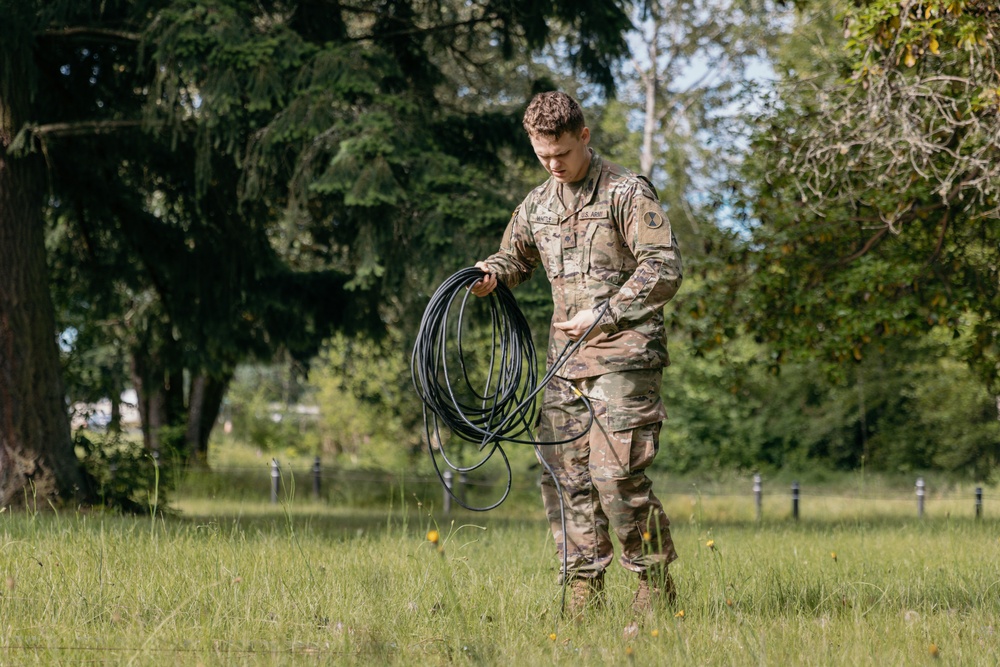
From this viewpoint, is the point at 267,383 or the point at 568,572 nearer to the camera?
the point at 568,572

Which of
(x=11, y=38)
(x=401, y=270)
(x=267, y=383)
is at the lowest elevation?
(x=267, y=383)

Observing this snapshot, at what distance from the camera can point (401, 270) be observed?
358 inches

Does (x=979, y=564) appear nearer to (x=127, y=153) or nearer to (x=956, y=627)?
(x=956, y=627)

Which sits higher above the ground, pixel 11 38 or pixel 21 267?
pixel 11 38

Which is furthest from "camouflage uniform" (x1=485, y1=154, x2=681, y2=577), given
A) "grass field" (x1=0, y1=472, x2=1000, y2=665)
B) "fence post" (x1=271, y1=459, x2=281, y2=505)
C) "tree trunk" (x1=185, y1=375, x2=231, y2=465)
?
"tree trunk" (x1=185, y1=375, x2=231, y2=465)

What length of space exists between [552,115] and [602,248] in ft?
Answer: 1.80

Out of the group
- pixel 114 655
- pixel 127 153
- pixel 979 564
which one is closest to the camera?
pixel 114 655

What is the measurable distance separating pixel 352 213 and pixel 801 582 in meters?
5.35

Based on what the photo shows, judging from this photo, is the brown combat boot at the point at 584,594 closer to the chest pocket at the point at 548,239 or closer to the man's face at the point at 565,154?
the chest pocket at the point at 548,239

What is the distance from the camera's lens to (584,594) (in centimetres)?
404

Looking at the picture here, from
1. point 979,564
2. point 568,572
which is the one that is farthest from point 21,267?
point 979,564

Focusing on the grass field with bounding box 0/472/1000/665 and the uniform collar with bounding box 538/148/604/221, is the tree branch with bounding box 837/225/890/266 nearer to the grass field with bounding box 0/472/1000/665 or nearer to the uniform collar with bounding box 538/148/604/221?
the grass field with bounding box 0/472/1000/665

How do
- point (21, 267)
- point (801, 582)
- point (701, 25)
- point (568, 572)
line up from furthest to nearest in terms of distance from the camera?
point (701, 25), point (21, 267), point (801, 582), point (568, 572)

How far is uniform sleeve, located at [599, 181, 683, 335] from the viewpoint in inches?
150
